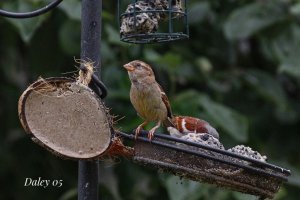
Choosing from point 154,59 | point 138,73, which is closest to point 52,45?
point 154,59

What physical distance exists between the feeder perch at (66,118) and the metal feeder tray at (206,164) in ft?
0.38

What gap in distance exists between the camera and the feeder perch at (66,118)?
3338mm

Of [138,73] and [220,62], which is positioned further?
[220,62]

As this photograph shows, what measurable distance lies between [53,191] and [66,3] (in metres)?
1.42

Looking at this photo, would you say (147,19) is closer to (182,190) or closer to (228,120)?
(182,190)

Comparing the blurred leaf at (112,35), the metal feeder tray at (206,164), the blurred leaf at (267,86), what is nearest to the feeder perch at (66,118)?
the metal feeder tray at (206,164)

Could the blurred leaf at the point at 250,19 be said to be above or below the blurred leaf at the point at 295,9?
below

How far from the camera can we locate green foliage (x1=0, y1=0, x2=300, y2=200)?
16.8ft

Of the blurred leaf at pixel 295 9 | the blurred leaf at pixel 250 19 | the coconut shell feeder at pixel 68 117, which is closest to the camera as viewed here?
the coconut shell feeder at pixel 68 117

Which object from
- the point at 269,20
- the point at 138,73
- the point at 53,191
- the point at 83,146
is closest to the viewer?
the point at 83,146

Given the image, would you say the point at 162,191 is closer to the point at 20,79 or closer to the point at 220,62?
the point at 220,62

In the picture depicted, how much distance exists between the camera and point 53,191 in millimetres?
5711

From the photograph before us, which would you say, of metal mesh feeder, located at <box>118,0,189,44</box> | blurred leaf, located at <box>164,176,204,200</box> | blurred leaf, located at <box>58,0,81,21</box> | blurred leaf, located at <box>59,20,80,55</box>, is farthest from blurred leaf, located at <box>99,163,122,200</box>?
metal mesh feeder, located at <box>118,0,189,44</box>

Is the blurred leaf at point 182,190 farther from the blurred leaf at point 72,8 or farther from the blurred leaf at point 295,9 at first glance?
the blurred leaf at point 295,9
